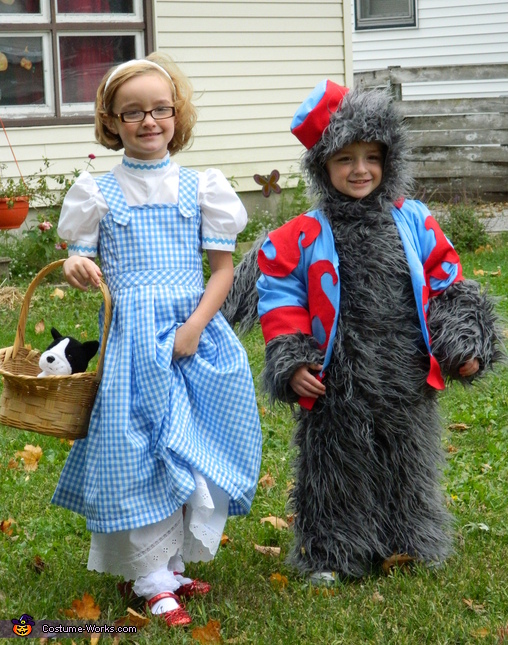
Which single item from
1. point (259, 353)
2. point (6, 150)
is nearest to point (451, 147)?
point (6, 150)

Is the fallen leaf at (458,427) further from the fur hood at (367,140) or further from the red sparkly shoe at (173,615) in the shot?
the red sparkly shoe at (173,615)

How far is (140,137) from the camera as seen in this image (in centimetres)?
330

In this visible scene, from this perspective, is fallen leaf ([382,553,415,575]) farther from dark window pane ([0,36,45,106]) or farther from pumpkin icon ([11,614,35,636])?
dark window pane ([0,36,45,106])

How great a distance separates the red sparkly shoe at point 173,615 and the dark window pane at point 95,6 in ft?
23.1

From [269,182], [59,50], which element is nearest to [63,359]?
[59,50]

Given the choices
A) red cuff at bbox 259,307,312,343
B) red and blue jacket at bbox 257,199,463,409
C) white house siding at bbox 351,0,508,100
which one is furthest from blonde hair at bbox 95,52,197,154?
white house siding at bbox 351,0,508,100

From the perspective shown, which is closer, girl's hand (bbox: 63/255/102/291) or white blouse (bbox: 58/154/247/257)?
girl's hand (bbox: 63/255/102/291)

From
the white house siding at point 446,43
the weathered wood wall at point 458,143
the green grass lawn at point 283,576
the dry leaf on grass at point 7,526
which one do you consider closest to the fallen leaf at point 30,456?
the green grass lawn at point 283,576

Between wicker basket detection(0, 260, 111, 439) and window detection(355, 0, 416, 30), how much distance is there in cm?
1500

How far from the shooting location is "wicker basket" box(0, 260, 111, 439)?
3.09 m

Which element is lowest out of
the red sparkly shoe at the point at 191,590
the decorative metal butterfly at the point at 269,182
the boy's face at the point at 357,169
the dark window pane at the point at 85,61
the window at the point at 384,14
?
the red sparkly shoe at the point at 191,590

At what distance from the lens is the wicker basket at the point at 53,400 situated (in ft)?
10.1

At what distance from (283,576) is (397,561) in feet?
1.40

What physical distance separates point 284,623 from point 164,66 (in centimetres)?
196
